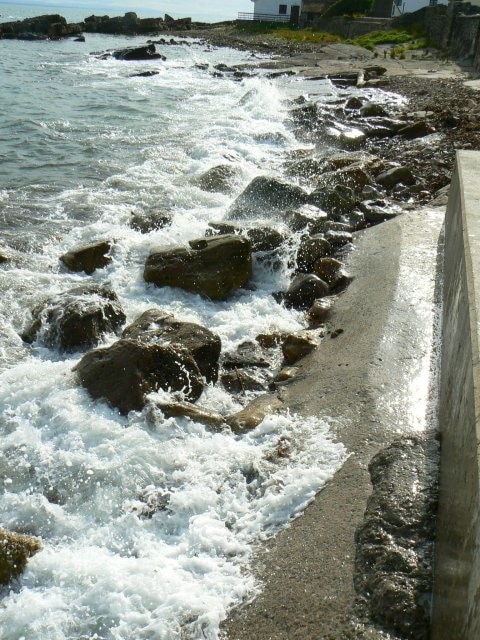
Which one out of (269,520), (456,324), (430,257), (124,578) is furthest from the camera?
(430,257)

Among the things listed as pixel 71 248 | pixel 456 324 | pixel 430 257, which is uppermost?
pixel 456 324

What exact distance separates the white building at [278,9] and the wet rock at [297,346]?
6509 cm

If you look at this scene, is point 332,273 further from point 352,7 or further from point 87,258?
point 352,7

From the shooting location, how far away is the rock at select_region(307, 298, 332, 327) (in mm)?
7004

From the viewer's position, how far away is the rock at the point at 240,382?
19.5 feet

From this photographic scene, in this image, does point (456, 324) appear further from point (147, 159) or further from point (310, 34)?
point (310, 34)

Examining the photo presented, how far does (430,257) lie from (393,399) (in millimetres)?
3030

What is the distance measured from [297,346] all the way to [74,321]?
231 centimetres

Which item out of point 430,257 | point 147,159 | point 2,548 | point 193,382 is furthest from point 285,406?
point 147,159

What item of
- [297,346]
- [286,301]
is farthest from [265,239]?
[297,346]

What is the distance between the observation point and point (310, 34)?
170 feet

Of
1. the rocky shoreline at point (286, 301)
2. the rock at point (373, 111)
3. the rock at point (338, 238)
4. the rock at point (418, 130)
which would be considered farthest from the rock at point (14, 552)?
the rock at point (373, 111)

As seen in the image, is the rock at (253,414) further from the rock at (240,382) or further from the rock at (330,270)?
the rock at (330,270)

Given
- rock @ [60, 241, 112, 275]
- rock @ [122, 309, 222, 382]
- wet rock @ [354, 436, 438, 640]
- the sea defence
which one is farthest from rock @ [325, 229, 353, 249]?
wet rock @ [354, 436, 438, 640]
